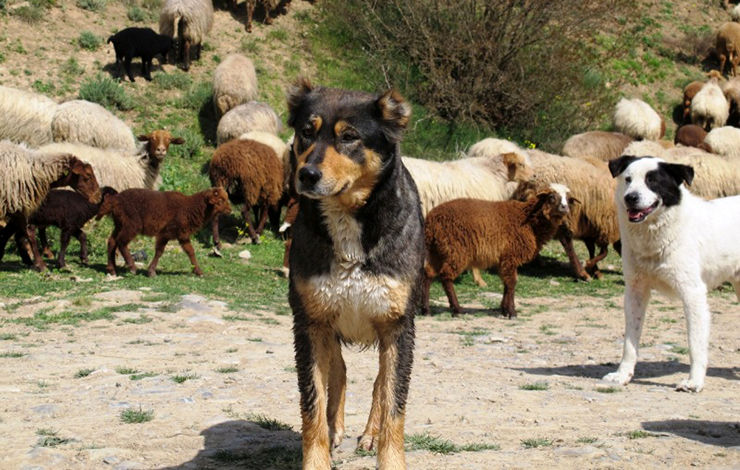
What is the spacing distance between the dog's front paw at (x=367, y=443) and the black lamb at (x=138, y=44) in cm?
1622

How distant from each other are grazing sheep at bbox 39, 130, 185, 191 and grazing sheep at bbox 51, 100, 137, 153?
619mm

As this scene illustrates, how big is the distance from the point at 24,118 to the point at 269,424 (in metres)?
12.3

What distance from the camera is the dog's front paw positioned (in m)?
4.91

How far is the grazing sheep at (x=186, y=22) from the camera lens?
20391mm

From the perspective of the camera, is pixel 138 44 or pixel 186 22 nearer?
pixel 138 44

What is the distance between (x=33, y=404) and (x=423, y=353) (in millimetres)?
3751

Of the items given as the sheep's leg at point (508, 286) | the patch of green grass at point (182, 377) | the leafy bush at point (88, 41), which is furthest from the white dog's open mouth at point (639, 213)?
the leafy bush at point (88, 41)

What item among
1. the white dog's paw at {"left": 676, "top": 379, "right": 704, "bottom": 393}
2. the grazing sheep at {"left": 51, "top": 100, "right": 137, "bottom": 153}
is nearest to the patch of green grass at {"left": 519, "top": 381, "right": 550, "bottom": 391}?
the white dog's paw at {"left": 676, "top": 379, "right": 704, "bottom": 393}

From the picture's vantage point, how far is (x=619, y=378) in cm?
715

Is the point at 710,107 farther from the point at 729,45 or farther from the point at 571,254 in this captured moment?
the point at 571,254

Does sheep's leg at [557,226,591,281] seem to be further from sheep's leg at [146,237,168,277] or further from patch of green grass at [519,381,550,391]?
patch of green grass at [519,381,550,391]

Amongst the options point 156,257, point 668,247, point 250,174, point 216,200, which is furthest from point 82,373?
point 250,174

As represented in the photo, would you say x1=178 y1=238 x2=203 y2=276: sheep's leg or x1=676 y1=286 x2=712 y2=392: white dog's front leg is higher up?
x1=676 y1=286 x2=712 y2=392: white dog's front leg

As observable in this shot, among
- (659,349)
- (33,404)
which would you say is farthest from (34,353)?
(659,349)
